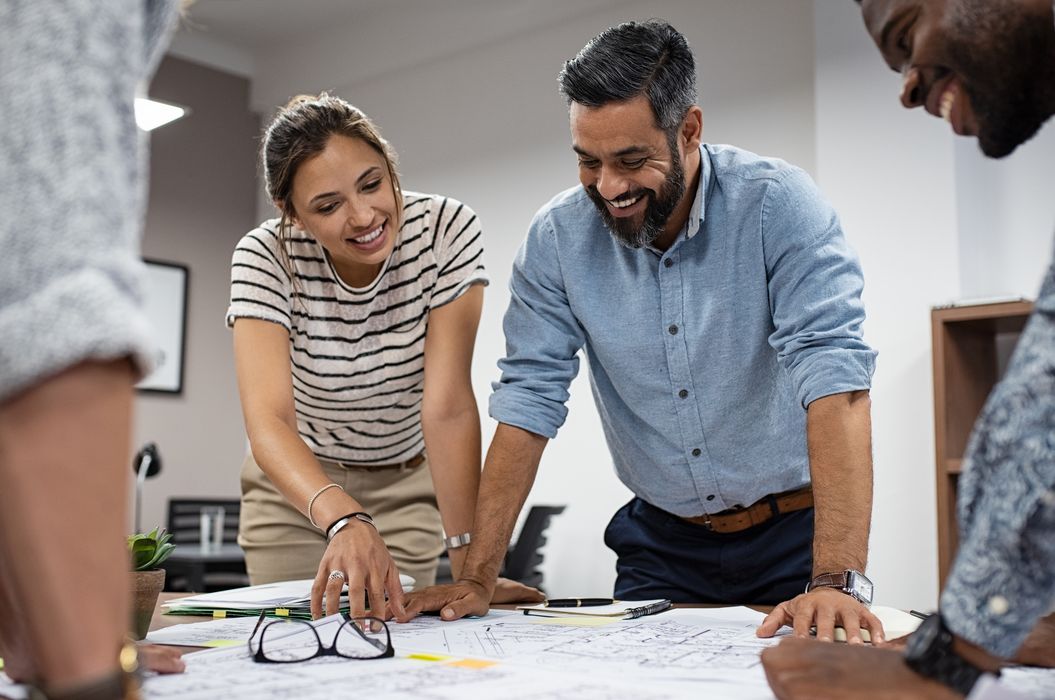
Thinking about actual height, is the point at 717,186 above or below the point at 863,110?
below

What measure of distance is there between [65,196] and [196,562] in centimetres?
365

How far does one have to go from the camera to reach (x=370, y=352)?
75.8 inches

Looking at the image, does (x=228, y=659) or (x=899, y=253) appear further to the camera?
(x=899, y=253)

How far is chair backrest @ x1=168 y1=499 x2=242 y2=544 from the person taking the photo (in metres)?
5.06

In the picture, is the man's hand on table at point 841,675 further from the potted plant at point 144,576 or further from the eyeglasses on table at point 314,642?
the potted plant at point 144,576

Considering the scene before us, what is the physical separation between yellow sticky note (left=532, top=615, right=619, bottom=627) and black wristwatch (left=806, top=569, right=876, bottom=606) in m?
0.29

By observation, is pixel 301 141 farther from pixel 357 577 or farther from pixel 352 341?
pixel 357 577

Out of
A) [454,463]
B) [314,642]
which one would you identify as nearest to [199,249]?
[454,463]

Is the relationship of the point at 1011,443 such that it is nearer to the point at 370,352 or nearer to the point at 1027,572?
the point at 1027,572

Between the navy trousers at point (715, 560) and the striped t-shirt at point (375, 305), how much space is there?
0.54m

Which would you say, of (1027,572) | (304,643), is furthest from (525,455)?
(1027,572)

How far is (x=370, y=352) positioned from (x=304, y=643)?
854 millimetres

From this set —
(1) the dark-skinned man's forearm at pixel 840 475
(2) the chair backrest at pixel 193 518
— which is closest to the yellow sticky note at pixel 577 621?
(1) the dark-skinned man's forearm at pixel 840 475

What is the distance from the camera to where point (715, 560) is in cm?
177
